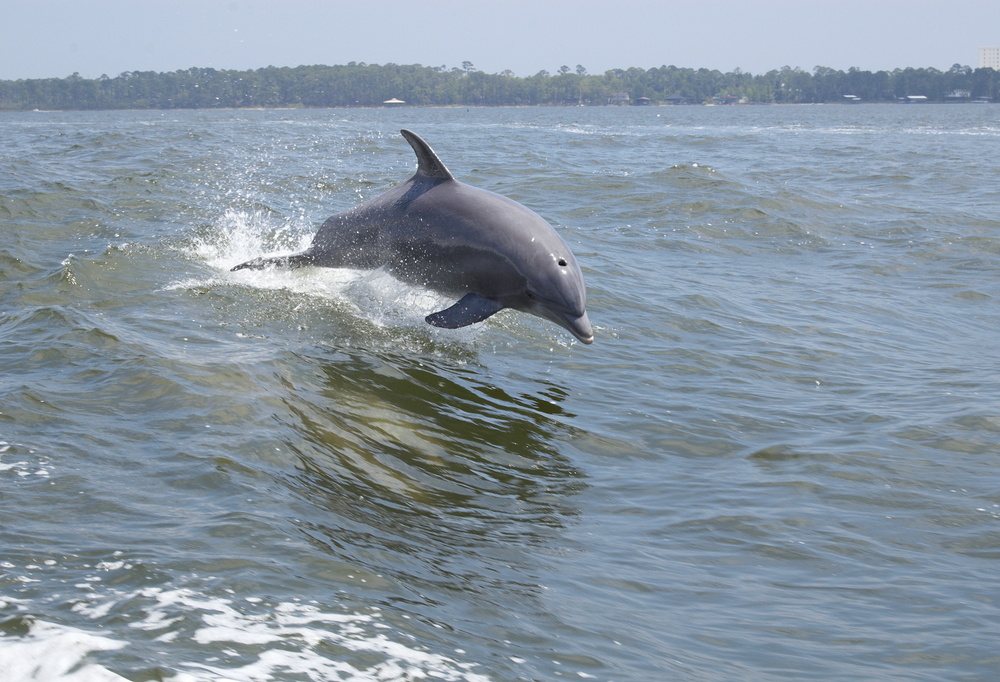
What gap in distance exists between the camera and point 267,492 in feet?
16.4

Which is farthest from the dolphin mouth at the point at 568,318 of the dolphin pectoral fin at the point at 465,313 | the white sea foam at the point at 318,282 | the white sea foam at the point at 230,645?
the white sea foam at the point at 230,645

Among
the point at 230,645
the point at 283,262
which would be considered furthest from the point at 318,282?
the point at 230,645

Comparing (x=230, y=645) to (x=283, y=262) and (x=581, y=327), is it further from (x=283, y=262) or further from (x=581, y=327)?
(x=283, y=262)

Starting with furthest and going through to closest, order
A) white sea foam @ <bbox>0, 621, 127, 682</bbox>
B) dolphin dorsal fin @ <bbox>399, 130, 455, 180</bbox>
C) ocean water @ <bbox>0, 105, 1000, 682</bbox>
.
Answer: dolphin dorsal fin @ <bbox>399, 130, 455, 180</bbox> < ocean water @ <bbox>0, 105, 1000, 682</bbox> < white sea foam @ <bbox>0, 621, 127, 682</bbox>

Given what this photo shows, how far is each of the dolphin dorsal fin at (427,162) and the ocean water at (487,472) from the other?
129 cm

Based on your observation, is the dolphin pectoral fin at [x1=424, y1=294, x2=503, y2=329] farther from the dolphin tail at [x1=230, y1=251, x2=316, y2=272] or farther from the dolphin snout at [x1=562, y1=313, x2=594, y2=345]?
the dolphin tail at [x1=230, y1=251, x2=316, y2=272]

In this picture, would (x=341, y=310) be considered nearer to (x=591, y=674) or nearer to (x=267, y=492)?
(x=267, y=492)

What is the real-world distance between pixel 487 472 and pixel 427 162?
3742 mm

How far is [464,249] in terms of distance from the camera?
8.05 metres

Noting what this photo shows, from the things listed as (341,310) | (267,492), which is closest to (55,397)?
(267,492)

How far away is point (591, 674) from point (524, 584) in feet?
2.67

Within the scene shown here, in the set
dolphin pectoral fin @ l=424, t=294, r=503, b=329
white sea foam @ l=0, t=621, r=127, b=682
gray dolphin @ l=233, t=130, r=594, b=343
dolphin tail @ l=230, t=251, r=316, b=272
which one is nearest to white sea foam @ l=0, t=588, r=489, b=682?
white sea foam @ l=0, t=621, r=127, b=682

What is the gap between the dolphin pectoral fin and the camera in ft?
24.7

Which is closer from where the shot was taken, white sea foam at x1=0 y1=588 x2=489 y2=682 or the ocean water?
white sea foam at x1=0 y1=588 x2=489 y2=682
